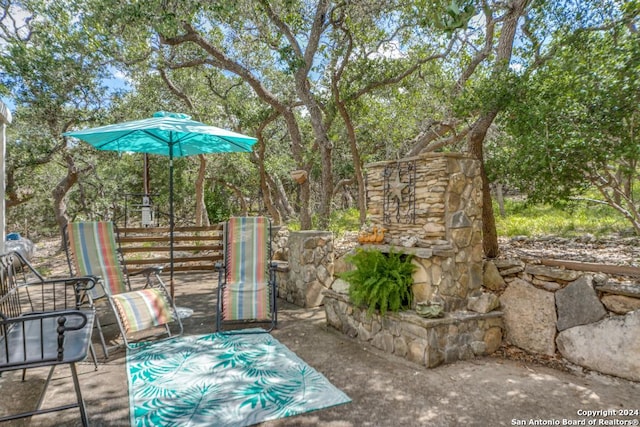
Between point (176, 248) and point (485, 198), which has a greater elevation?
point (485, 198)

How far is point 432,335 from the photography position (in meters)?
3.13

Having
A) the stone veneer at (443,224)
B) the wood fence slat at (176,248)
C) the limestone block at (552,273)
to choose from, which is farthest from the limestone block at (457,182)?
the wood fence slat at (176,248)

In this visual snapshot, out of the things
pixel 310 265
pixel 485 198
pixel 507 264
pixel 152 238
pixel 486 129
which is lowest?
pixel 310 265

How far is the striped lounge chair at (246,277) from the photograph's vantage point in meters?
4.05

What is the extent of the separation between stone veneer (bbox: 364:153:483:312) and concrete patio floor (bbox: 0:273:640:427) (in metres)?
0.68

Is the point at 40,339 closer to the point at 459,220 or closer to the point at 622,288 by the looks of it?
the point at 459,220

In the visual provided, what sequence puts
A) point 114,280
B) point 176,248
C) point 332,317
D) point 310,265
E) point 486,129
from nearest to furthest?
1. point 114,280
2. point 332,317
3. point 486,129
4. point 310,265
5. point 176,248

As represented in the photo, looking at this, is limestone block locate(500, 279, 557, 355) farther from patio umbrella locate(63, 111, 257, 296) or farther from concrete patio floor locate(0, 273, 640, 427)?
patio umbrella locate(63, 111, 257, 296)

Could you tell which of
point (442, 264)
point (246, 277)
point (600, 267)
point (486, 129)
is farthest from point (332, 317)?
point (486, 129)

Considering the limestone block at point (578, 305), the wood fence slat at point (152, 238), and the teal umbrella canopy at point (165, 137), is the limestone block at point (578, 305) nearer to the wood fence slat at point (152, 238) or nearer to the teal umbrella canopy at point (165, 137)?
the teal umbrella canopy at point (165, 137)

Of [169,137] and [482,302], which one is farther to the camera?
[169,137]

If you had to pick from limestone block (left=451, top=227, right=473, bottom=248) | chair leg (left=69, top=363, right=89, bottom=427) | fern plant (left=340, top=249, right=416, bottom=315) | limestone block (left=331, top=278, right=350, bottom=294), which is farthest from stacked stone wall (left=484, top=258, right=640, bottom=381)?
chair leg (left=69, top=363, right=89, bottom=427)

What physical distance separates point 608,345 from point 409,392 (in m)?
1.63

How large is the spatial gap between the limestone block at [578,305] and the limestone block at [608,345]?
5 cm
